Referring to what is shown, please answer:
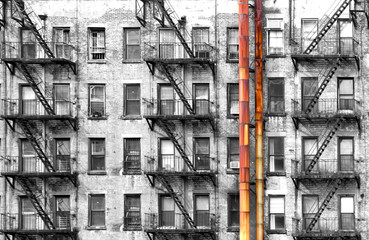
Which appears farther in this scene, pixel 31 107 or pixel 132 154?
pixel 31 107

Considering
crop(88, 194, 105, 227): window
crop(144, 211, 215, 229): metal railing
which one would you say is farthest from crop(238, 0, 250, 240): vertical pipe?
crop(88, 194, 105, 227): window

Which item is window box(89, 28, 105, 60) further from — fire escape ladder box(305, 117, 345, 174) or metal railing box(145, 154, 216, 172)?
fire escape ladder box(305, 117, 345, 174)

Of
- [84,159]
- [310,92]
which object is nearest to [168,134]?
[84,159]

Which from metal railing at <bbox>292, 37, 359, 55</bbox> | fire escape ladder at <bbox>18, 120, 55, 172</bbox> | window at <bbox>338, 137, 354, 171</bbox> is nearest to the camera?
fire escape ladder at <bbox>18, 120, 55, 172</bbox>

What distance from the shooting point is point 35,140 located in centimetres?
4291

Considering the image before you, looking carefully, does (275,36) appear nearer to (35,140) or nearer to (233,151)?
(233,151)

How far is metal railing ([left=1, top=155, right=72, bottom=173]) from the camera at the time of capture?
43.8 m

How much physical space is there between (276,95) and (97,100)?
11.0 meters

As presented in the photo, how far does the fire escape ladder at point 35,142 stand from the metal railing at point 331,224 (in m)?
15.0

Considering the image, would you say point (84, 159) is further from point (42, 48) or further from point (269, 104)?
point (269, 104)

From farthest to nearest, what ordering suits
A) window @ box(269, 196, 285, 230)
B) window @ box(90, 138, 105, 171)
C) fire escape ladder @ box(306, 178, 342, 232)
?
1. window @ box(90, 138, 105, 171)
2. window @ box(269, 196, 285, 230)
3. fire escape ladder @ box(306, 178, 342, 232)

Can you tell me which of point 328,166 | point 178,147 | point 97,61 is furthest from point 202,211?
point 97,61

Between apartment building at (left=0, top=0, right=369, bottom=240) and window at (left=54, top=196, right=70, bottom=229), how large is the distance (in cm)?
6

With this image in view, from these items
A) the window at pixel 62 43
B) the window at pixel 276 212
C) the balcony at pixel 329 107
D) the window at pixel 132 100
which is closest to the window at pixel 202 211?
the window at pixel 276 212
